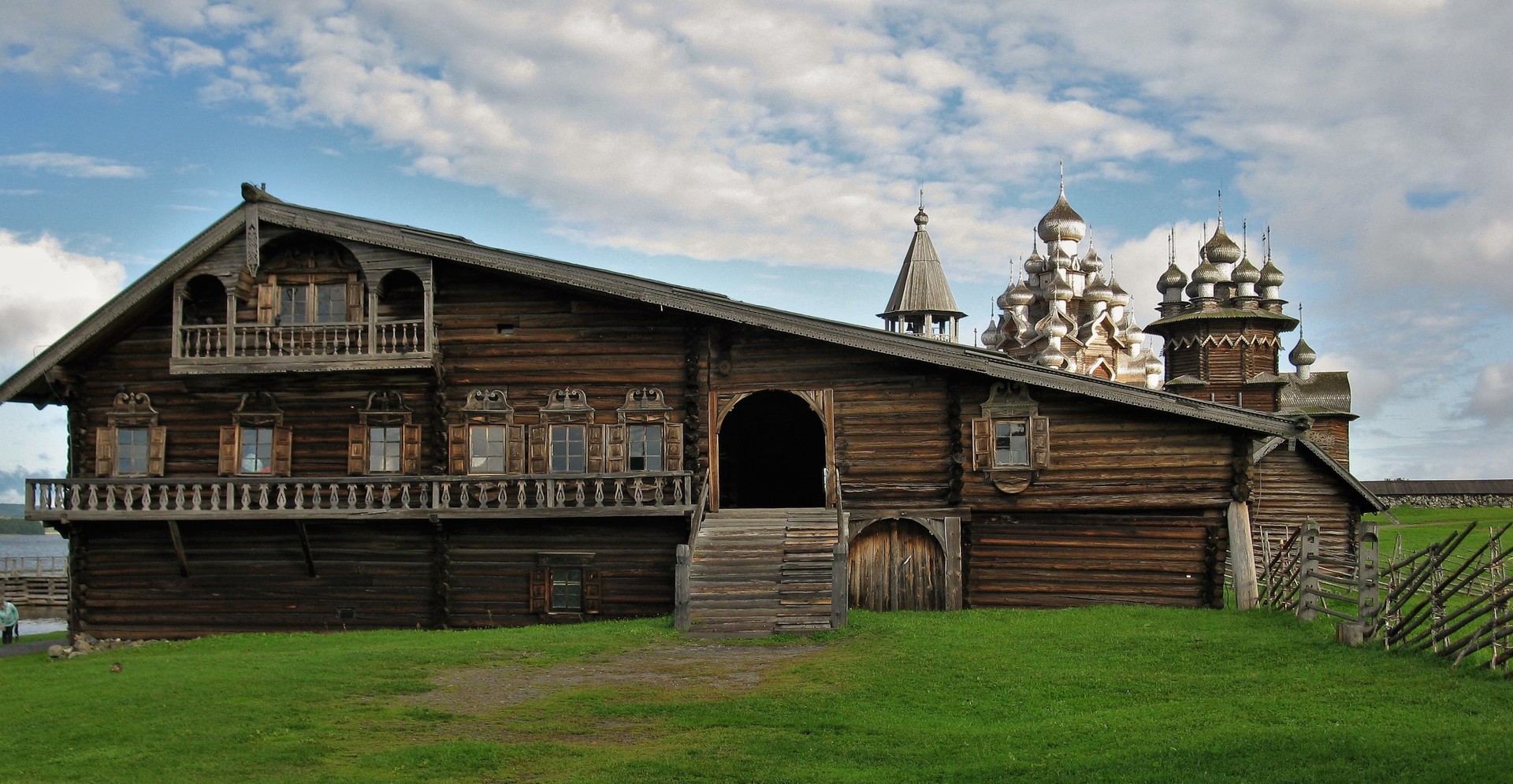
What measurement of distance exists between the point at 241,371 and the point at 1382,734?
21968 mm

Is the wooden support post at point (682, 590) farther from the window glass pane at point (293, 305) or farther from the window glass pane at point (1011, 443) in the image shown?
the window glass pane at point (293, 305)

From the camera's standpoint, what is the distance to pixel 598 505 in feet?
85.7

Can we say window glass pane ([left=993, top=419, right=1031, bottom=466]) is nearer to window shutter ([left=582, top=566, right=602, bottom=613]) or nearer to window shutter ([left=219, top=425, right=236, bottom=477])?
window shutter ([left=582, top=566, right=602, bottom=613])

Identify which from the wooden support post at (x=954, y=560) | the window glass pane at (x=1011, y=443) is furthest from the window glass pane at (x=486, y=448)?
the window glass pane at (x=1011, y=443)

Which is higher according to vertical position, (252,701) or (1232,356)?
(1232,356)

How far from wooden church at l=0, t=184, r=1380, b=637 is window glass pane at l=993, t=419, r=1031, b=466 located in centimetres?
6

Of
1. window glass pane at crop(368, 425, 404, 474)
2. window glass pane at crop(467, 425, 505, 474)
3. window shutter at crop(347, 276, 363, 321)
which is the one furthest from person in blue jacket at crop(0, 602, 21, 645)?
window glass pane at crop(467, 425, 505, 474)

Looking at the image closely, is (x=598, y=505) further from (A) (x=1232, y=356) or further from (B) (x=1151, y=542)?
(A) (x=1232, y=356)

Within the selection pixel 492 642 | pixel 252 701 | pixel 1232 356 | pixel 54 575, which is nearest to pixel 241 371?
pixel 492 642

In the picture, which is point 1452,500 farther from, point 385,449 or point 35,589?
point 35,589

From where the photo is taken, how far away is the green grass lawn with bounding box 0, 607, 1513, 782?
12.7m

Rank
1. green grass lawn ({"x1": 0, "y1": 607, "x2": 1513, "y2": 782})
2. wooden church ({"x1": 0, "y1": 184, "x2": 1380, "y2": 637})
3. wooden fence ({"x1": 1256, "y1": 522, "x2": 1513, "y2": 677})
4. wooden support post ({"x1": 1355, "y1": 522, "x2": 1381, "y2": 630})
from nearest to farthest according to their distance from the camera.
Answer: green grass lawn ({"x1": 0, "y1": 607, "x2": 1513, "y2": 782}) < wooden fence ({"x1": 1256, "y1": 522, "x2": 1513, "y2": 677}) < wooden support post ({"x1": 1355, "y1": 522, "x2": 1381, "y2": 630}) < wooden church ({"x1": 0, "y1": 184, "x2": 1380, "y2": 637})

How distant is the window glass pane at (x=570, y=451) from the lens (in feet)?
89.6

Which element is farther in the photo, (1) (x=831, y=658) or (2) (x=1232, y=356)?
(2) (x=1232, y=356)
